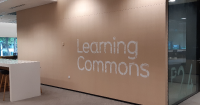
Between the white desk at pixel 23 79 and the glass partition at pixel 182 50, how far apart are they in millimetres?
3762

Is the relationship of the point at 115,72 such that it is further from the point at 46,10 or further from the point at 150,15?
the point at 46,10

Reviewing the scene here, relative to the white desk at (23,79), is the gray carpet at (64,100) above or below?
below

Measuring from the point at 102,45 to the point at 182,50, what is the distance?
2113mm

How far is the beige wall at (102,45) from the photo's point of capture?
4184 millimetres

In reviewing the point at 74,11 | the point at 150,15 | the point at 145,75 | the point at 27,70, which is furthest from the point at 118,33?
the point at 27,70

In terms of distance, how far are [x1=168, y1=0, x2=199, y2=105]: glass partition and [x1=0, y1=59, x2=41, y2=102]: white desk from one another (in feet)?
12.3

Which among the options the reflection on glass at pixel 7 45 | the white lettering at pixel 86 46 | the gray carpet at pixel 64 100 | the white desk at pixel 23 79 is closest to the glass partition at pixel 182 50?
the gray carpet at pixel 64 100

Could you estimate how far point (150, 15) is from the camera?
4.21 metres

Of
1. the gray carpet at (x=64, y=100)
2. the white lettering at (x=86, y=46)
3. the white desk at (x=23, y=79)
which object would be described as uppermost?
the white lettering at (x=86, y=46)

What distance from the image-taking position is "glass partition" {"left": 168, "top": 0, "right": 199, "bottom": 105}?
4.22 metres

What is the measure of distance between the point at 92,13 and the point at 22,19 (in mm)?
3933

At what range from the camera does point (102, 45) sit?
5219 millimetres

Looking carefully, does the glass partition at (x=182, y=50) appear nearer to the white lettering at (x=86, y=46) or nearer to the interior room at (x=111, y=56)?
the interior room at (x=111, y=56)

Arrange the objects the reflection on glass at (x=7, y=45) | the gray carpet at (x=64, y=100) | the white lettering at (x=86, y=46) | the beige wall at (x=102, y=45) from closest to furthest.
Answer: the beige wall at (x=102, y=45) < the gray carpet at (x=64, y=100) < the white lettering at (x=86, y=46) < the reflection on glass at (x=7, y=45)
